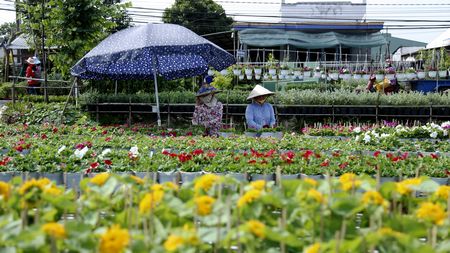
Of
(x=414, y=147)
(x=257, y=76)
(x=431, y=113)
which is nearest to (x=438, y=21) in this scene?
(x=257, y=76)

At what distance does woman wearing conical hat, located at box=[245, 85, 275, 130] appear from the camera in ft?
30.9

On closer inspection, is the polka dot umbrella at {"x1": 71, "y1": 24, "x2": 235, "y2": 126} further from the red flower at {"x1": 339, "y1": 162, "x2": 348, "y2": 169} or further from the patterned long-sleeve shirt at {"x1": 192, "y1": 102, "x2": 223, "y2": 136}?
the red flower at {"x1": 339, "y1": 162, "x2": 348, "y2": 169}

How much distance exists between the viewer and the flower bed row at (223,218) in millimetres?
1747

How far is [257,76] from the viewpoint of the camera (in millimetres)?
16875

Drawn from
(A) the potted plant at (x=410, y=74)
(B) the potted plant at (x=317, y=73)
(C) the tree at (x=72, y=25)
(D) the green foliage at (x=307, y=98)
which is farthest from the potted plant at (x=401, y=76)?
(C) the tree at (x=72, y=25)

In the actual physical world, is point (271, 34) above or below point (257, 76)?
above

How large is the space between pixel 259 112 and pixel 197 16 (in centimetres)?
2695

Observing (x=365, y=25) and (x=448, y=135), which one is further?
(x=365, y=25)

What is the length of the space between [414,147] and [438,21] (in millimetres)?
18487

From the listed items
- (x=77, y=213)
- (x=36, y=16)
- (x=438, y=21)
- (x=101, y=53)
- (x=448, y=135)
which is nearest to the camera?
(x=77, y=213)

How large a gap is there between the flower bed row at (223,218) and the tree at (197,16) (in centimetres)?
3331

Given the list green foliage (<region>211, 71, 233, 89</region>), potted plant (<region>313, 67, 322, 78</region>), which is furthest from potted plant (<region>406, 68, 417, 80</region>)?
green foliage (<region>211, 71, 233, 89</region>)

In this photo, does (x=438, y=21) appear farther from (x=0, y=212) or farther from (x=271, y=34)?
(x=0, y=212)

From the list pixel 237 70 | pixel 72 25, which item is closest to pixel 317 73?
pixel 237 70
